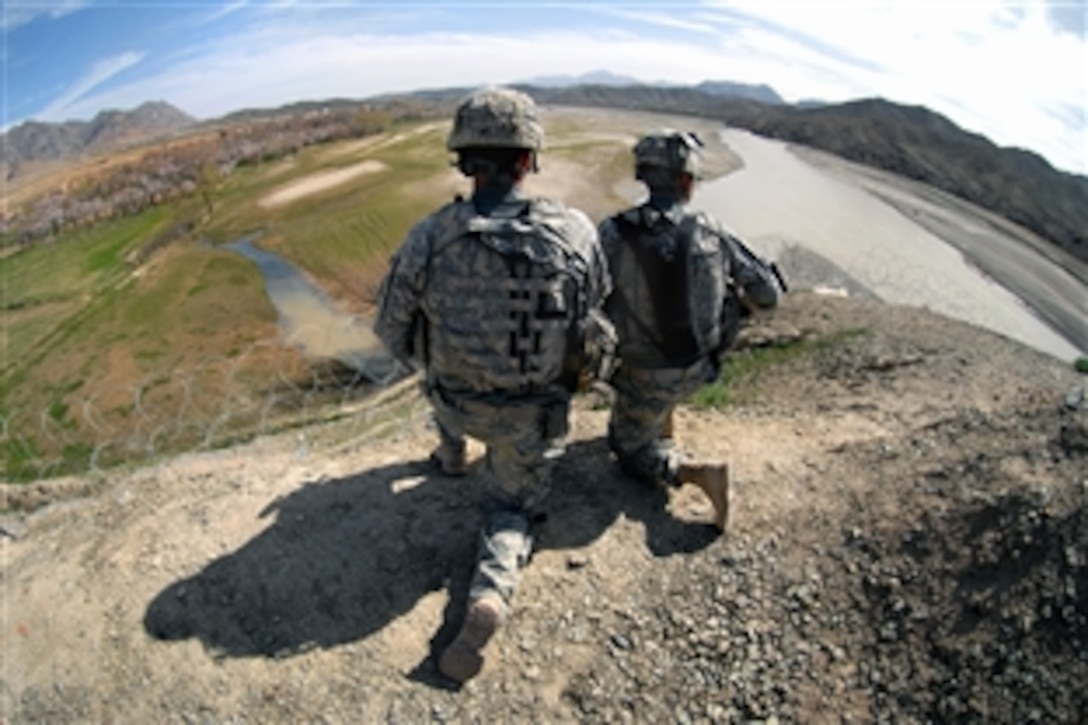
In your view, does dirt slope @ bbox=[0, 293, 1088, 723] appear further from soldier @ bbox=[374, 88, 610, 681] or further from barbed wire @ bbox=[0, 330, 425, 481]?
barbed wire @ bbox=[0, 330, 425, 481]

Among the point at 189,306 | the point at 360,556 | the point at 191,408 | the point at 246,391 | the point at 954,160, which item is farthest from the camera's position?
the point at 954,160

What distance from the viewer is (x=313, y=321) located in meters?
40.5

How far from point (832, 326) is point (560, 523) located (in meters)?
8.65

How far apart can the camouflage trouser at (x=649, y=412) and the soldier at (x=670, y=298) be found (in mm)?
Result: 11

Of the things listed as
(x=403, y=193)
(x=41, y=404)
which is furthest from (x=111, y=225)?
(x=41, y=404)

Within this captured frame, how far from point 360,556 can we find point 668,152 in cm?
518

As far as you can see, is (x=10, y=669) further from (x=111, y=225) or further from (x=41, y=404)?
(x=111, y=225)

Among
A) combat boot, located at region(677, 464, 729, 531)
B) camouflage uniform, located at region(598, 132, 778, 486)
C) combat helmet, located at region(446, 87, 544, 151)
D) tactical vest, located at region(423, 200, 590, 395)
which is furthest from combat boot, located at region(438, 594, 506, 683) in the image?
combat helmet, located at region(446, 87, 544, 151)

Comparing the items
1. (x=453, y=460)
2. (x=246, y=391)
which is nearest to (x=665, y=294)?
(x=453, y=460)

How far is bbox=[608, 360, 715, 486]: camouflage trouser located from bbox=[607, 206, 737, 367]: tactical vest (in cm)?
17

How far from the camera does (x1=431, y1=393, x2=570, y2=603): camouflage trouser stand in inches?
251

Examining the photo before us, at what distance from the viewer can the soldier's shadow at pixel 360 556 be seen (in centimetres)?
671

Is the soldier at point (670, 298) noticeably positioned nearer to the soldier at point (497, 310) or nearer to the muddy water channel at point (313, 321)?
the soldier at point (497, 310)

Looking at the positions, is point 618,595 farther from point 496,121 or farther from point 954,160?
point 954,160
